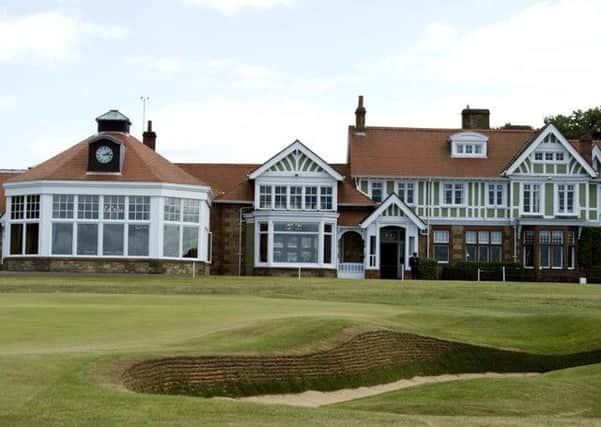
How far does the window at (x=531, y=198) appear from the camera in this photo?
62906 mm

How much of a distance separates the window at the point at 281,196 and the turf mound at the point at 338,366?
32265mm

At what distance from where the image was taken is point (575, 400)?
19266 mm

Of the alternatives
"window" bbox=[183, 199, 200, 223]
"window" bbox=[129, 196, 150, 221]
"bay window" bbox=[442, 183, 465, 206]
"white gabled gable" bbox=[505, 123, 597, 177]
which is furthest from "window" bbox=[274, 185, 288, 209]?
"white gabled gable" bbox=[505, 123, 597, 177]

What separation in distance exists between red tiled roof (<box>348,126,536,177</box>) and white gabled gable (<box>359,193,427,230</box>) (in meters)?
4.59

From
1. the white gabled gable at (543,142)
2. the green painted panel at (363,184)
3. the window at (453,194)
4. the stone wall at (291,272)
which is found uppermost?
the white gabled gable at (543,142)

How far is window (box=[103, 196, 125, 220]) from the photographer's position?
53875 millimetres

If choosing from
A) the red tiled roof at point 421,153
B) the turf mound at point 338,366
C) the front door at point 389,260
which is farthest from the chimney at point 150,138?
the turf mound at point 338,366

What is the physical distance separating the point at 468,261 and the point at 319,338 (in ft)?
127

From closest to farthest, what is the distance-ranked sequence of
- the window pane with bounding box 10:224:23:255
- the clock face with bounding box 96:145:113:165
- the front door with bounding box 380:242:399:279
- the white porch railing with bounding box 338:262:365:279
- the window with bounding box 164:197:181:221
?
the window with bounding box 164:197:181:221
the window pane with bounding box 10:224:23:255
the clock face with bounding box 96:145:113:165
the white porch railing with bounding box 338:262:365:279
the front door with bounding box 380:242:399:279

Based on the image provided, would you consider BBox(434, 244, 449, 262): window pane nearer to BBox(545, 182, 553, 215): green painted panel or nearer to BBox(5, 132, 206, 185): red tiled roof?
BBox(545, 182, 553, 215): green painted panel

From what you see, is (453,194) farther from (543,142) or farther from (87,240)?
(87,240)

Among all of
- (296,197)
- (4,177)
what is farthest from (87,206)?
(4,177)

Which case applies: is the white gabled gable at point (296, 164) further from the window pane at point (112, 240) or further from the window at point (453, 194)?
the window pane at point (112, 240)

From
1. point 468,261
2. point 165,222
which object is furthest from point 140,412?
point 468,261
